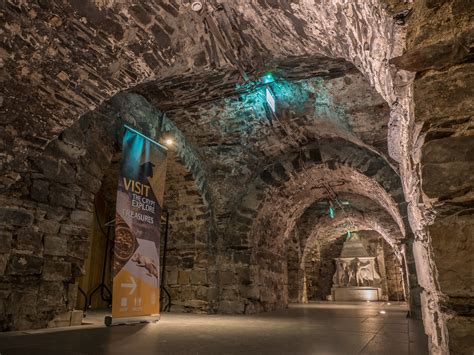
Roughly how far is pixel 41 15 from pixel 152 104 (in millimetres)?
2501

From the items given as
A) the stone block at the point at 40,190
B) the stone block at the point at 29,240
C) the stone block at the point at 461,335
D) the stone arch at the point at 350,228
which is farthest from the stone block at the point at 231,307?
the stone block at the point at 461,335

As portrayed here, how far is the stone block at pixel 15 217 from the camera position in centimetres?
329

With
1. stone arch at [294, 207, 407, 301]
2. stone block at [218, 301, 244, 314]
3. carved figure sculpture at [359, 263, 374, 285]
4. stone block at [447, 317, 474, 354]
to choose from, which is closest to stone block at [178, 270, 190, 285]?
stone block at [218, 301, 244, 314]

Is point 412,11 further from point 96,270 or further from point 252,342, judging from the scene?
point 96,270

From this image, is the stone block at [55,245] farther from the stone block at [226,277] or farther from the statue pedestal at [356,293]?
the statue pedestal at [356,293]

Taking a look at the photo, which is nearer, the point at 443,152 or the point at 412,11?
the point at 443,152

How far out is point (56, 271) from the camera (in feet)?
12.1

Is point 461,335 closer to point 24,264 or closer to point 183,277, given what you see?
point 24,264

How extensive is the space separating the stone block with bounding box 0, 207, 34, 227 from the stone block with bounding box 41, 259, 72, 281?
0.45 meters

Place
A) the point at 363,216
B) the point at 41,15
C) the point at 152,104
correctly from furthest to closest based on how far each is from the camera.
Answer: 1. the point at 363,216
2. the point at 152,104
3. the point at 41,15

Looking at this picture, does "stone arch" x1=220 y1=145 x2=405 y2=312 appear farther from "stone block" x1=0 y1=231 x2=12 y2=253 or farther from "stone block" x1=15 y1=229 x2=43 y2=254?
"stone block" x1=0 y1=231 x2=12 y2=253

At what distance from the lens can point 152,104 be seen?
5043mm

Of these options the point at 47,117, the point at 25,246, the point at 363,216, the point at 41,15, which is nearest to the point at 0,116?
the point at 47,117

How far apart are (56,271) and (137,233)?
94cm
